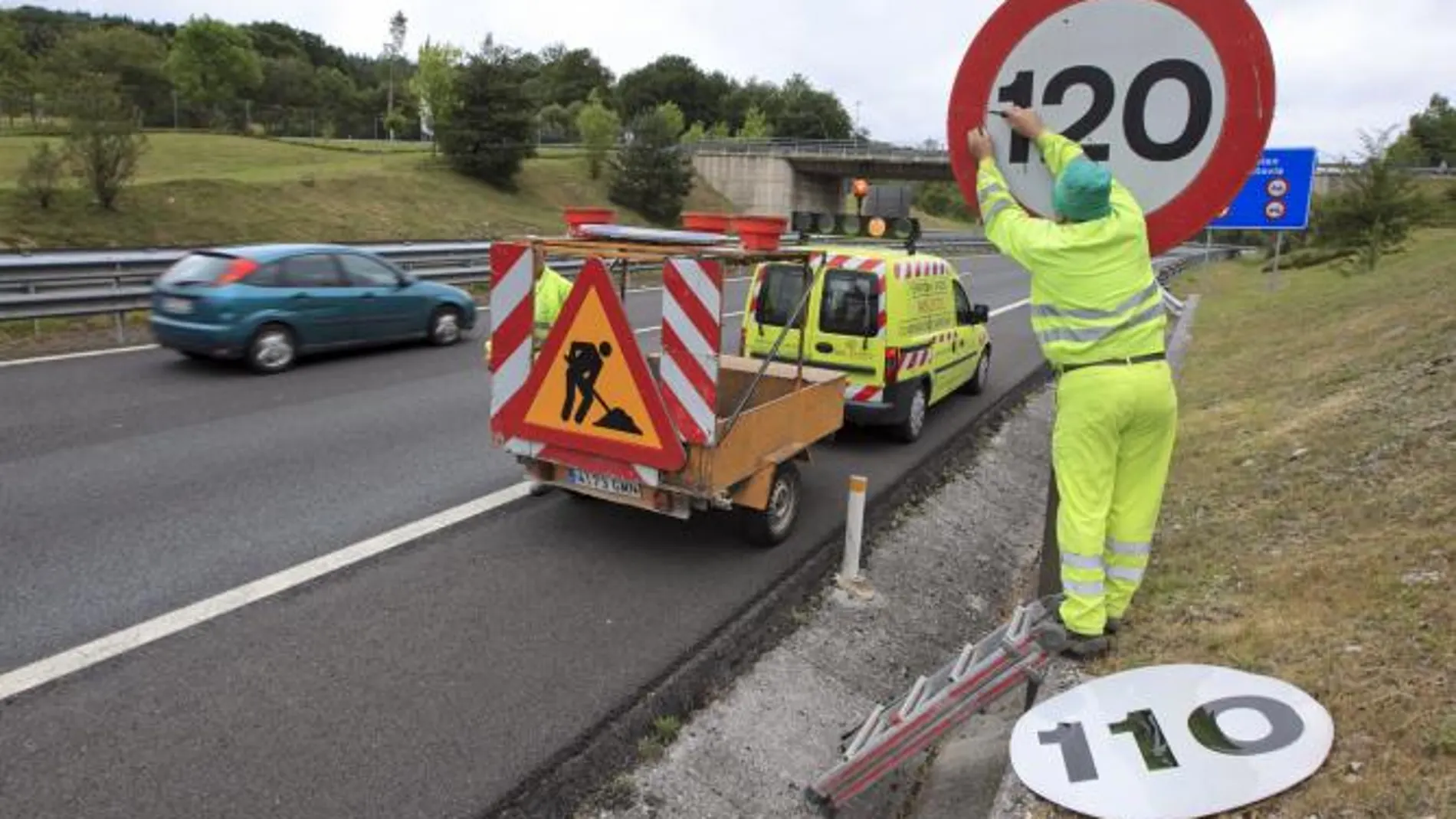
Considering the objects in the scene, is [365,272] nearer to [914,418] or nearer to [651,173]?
[914,418]

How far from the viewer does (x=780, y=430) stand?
6.13 m

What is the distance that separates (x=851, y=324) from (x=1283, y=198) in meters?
13.4

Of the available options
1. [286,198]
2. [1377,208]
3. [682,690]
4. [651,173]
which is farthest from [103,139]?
[1377,208]

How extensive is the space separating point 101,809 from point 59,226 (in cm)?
2499

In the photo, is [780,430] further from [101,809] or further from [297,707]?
[101,809]

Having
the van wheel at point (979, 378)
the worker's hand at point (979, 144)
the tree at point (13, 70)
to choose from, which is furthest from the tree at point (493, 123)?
the worker's hand at point (979, 144)

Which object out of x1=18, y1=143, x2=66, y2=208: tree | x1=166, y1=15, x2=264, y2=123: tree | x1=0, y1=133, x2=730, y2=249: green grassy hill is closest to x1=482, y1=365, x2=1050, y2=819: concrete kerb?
x1=0, y1=133, x2=730, y2=249: green grassy hill

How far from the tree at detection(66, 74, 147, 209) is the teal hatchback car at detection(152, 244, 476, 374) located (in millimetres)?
15256

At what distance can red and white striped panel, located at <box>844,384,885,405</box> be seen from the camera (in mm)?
8461

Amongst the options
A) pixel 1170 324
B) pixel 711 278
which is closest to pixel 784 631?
pixel 711 278

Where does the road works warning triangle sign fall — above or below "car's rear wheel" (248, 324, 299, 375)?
above

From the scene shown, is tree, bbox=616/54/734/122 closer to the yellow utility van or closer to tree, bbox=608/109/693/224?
tree, bbox=608/109/693/224

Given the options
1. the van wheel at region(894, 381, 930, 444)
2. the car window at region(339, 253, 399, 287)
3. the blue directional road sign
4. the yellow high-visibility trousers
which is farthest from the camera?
the blue directional road sign

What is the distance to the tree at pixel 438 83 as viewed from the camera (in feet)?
A: 147
